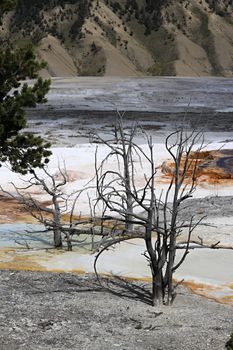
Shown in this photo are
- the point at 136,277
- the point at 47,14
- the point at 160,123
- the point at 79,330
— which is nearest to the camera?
the point at 79,330

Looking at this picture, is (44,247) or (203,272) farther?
(44,247)

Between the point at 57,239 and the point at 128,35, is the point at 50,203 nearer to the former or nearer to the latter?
the point at 57,239

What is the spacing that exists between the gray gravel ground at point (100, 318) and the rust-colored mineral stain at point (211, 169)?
13849mm

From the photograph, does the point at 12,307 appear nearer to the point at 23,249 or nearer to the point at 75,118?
the point at 23,249

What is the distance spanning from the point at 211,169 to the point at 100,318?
65.1 feet

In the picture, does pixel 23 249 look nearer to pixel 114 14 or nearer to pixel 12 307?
pixel 12 307

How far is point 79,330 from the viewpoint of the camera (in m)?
12.9

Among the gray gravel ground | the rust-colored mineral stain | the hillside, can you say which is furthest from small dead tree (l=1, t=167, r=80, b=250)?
the hillside

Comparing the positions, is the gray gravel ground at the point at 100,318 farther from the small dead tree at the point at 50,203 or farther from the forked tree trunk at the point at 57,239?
the forked tree trunk at the point at 57,239

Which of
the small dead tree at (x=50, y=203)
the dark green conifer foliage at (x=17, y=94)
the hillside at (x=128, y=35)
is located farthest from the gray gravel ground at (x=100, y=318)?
the hillside at (x=128, y=35)

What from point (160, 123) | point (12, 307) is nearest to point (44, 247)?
point (12, 307)

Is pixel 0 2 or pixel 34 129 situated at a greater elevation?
pixel 0 2

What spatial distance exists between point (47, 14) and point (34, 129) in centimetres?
7419

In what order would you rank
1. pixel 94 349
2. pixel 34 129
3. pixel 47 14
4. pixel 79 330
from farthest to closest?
pixel 47 14
pixel 34 129
pixel 79 330
pixel 94 349
